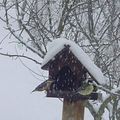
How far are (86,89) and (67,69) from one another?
232 millimetres

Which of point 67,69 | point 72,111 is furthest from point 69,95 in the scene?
point 67,69

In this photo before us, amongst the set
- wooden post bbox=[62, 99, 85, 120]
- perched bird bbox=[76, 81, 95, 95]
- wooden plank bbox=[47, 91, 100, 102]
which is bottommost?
wooden post bbox=[62, 99, 85, 120]

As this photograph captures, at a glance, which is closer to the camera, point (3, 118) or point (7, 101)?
point (3, 118)

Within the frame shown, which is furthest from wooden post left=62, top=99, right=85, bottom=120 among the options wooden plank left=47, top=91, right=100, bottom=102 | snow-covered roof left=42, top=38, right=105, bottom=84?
snow-covered roof left=42, top=38, right=105, bottom=84

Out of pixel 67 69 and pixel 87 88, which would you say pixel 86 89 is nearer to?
pixel 87 88

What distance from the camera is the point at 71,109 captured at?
309 centimetres

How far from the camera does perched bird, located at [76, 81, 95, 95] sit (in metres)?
3.16

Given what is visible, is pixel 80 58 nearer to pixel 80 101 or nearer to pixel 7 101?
pixel 80 101

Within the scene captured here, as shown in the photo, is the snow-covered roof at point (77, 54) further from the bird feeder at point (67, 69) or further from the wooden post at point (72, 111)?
the wooden post at point (72, 111)

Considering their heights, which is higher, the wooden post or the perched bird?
the perched bird

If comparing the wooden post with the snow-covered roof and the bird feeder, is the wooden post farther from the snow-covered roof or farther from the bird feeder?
the snow-covered roof

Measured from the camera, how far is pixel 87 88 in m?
3.20

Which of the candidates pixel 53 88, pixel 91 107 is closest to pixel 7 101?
pixel 91 107

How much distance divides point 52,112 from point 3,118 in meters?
1.99
